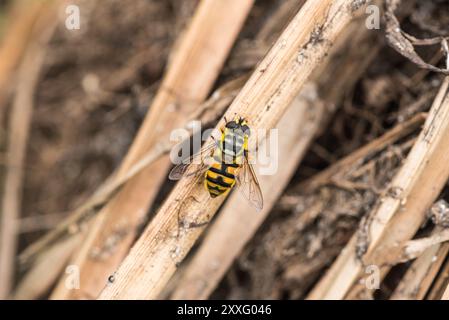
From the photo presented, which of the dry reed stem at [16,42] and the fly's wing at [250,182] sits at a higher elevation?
the dry reed stem at [16,42]

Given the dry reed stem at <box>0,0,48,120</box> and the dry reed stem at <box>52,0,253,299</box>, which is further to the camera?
the dry reed stem at <box>0,0,48,120</box>

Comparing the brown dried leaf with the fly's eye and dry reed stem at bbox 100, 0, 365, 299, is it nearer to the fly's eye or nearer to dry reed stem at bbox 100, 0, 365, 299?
dry reed stem at bbox 100, 0, 365, 299

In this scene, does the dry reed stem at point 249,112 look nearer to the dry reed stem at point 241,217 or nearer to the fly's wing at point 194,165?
the fly's wing at point 194,165

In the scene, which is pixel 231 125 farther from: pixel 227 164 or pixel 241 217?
pixel 241 217

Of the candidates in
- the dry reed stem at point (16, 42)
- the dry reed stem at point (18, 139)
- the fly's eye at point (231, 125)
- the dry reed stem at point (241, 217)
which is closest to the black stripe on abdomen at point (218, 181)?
the fly's eye at point (231, 125)

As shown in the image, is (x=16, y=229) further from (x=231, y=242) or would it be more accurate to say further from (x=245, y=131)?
(x=245, y=131)

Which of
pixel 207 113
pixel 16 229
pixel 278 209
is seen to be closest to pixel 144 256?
pixel 207 113

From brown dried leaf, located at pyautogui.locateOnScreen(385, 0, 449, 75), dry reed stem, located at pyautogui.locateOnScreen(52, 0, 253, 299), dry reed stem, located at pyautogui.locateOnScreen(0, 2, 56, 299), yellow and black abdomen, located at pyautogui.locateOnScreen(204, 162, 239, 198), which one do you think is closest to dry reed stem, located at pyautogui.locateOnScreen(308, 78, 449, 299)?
brown dried leaf, located at pyautogui.locateOnScreen(385, 0, 449, 75)
